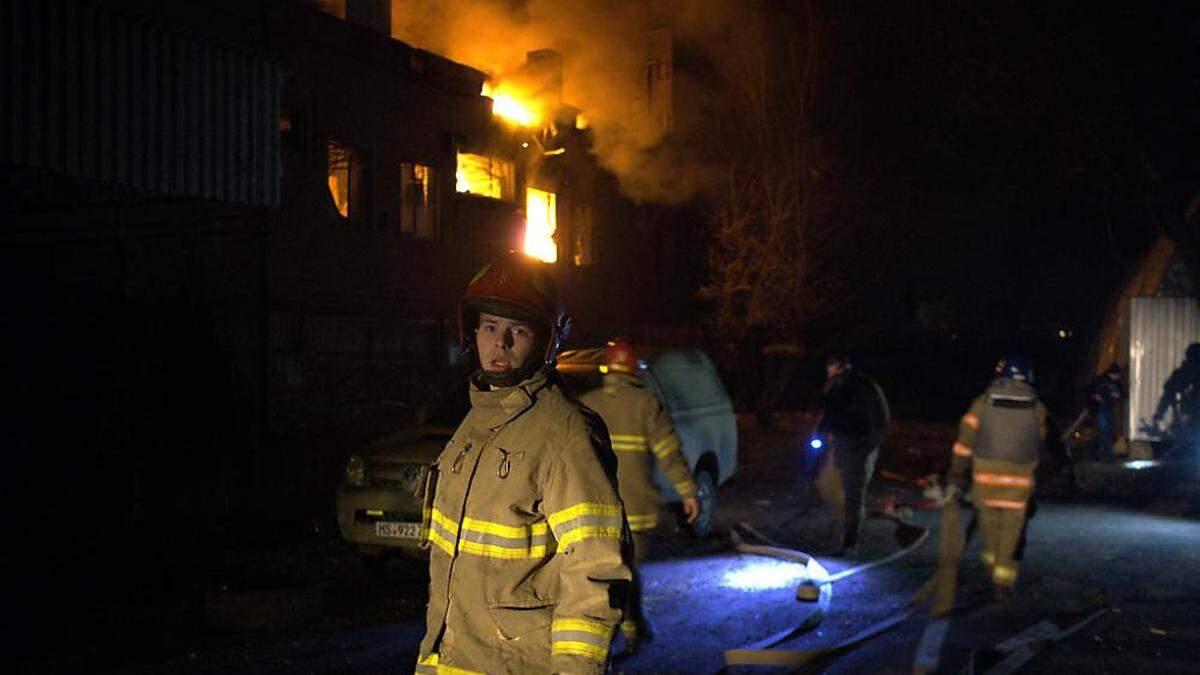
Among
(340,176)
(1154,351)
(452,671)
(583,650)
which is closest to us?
(583,650)

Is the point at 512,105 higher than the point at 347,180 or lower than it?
higher

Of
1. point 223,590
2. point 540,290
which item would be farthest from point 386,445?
point 540,290

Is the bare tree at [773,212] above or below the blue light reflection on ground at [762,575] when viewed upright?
above

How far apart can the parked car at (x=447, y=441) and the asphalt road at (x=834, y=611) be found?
479 mm

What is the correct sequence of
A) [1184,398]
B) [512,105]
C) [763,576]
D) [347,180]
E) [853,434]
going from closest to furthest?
[763,576] < [853,434] < [347,180] < [1184,398] < [512,105]

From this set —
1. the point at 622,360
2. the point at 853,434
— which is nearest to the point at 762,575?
the point at 853,434

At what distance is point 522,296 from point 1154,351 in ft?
53.7

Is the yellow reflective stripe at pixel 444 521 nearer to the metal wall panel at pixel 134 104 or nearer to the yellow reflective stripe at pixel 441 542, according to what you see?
the yellow reflective stripe at pixel 441 542

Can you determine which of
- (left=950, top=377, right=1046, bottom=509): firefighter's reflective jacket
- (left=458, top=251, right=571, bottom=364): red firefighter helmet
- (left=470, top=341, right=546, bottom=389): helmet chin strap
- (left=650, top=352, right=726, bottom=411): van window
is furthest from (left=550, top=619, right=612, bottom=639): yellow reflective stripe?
(left=650, top=352, right=726, bottom=411): van window

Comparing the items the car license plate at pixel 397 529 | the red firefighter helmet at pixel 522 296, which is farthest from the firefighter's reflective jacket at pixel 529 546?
the car license plate at pixel 397 529

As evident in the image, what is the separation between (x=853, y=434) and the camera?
954cm

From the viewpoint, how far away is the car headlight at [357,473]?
28.2 feet

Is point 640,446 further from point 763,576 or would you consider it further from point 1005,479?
point 1005,479

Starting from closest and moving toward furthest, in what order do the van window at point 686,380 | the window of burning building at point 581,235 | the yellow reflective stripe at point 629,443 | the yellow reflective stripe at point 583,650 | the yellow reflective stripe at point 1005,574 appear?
the yellow reflective stripe at point 583,650 < the yellow reflective stripe at point 629,443 < the yellow reflective stripe at point 1005,574 < the van window at point 686,380 < the window of burning building at point 581,235
